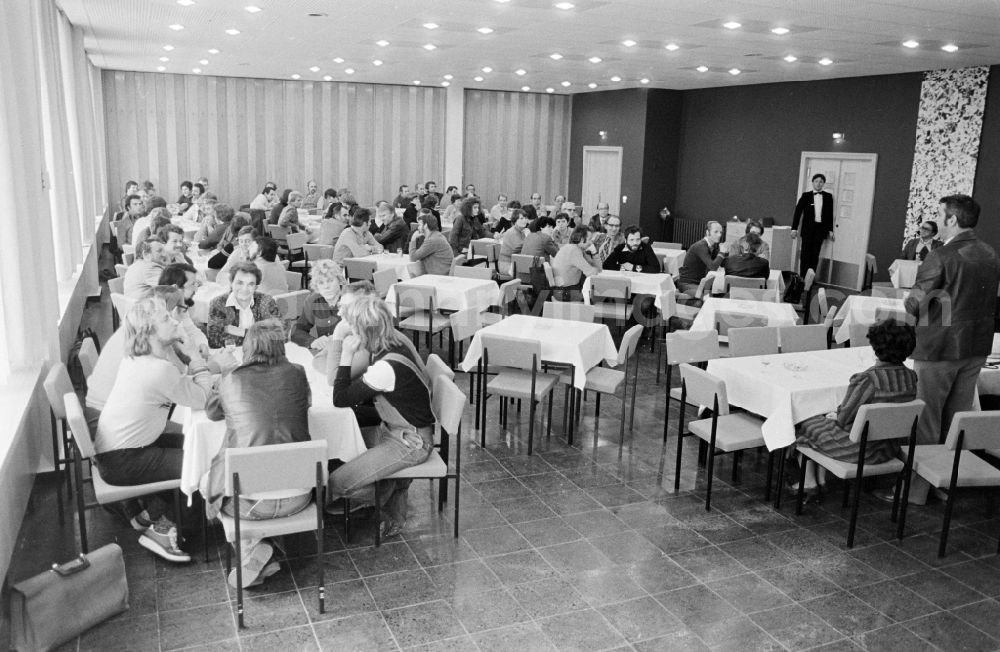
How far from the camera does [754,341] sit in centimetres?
643

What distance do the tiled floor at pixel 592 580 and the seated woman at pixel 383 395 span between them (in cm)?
49

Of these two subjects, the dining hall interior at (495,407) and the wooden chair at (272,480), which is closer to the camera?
the wooden chair at (272,480)

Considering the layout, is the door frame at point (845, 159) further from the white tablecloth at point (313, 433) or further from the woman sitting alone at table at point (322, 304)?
the white tablecloth at point (313, 433)

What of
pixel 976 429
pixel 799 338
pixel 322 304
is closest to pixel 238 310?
pixel 322 304

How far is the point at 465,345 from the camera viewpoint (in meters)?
9.63

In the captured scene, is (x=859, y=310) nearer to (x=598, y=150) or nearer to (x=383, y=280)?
(x=383, y=280)

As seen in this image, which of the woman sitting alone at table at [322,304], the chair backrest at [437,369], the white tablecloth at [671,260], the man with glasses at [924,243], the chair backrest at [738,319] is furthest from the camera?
the white tablecloth at [671,260]

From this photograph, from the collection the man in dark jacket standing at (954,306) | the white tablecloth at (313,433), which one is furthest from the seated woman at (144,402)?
the man in dark jacket standing at (954,306)

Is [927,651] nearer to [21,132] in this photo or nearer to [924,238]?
[21,132]

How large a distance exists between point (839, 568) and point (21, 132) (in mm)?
5348

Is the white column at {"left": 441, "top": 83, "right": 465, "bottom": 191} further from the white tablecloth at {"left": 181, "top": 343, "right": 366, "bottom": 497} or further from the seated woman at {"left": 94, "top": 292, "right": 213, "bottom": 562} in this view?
the seated woman at {"left": 94, "top": 292, "right": 213, "bottom": 562}

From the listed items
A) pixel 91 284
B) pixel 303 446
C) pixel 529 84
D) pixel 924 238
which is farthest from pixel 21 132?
pixel 529 84

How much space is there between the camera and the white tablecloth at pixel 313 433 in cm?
422

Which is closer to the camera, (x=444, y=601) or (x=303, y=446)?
(x=303, y=446)
